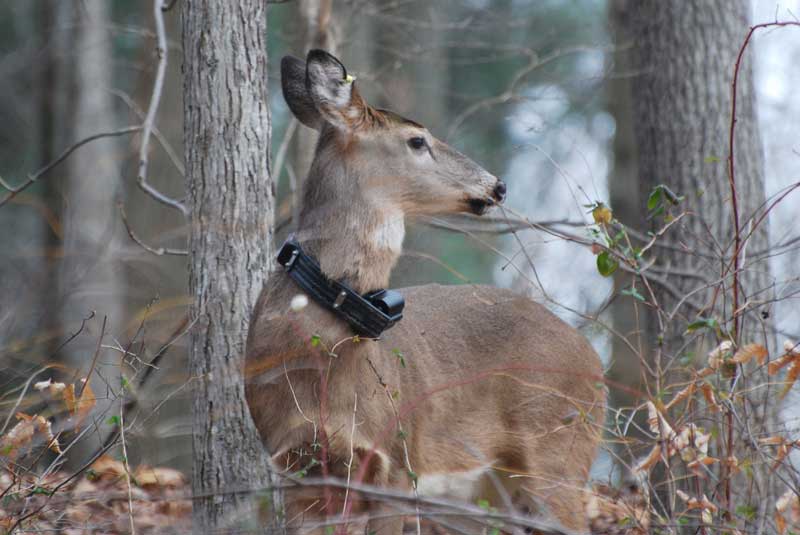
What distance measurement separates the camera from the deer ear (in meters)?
5.32

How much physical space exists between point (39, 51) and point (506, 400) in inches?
297

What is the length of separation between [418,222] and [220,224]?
3.32 ft

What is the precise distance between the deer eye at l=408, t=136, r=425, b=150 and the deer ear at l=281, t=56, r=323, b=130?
18.4 inches

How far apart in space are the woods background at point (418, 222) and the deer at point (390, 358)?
248 mm

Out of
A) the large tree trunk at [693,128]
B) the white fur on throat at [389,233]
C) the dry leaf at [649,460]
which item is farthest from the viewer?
the large tree trunk at [693,128]

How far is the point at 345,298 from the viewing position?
14.9ft

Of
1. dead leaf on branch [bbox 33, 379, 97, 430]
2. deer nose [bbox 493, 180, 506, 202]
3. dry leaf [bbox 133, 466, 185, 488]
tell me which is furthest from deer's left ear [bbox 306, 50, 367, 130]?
dry leaf [bbox 133, 466, 185, 488]

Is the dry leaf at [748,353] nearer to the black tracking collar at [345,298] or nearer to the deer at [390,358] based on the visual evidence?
the deer at [390,358]

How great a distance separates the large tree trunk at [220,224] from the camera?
17.1 ft

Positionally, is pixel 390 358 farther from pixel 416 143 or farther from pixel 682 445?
pixel 682 445

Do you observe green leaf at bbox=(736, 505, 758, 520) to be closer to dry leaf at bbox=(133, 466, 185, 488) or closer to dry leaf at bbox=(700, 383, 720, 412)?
dry leaf at bbox=(700, 383, 720, 412)

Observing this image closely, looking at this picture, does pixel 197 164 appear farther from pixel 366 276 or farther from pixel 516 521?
pixel 516 521

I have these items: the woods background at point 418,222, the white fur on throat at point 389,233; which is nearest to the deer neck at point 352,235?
the white fur on throat at point 389,233

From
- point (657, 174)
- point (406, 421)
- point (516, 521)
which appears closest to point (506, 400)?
point (406, 421)
